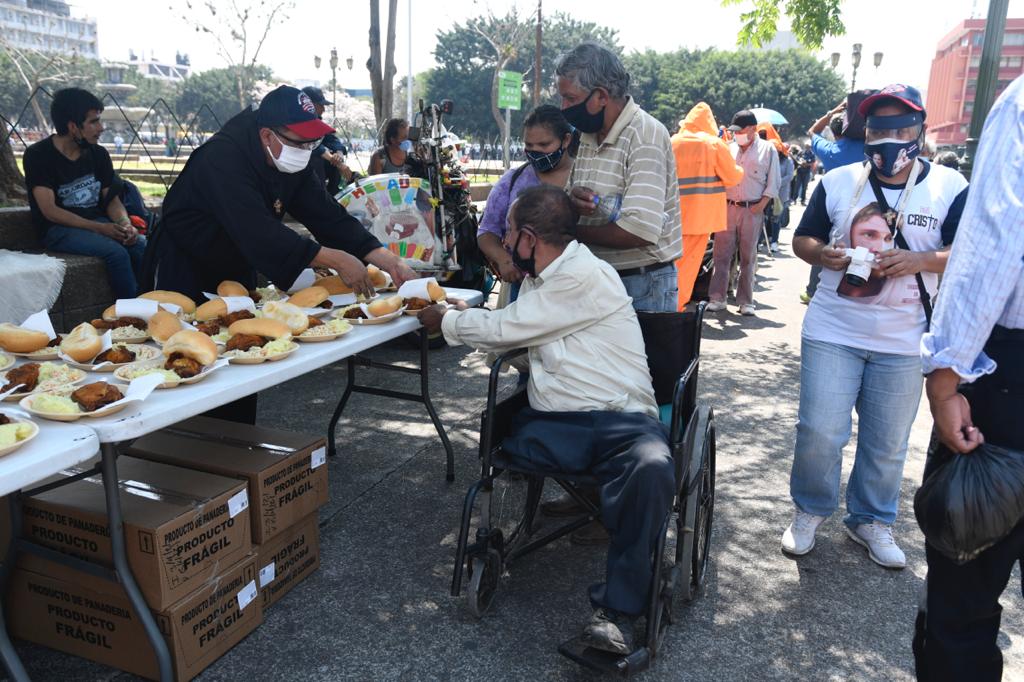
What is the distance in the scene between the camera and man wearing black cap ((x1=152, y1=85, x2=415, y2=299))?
292 centimetres

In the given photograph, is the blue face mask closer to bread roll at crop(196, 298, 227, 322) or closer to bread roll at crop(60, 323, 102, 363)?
bread roll at crop(196, 298, 227, 322)

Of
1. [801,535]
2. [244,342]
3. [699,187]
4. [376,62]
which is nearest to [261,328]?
[244,342]

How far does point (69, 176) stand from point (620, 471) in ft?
14.4

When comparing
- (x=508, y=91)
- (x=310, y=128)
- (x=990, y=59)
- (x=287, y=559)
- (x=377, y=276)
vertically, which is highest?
(x=508, y=91)

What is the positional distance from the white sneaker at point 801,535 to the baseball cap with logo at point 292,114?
2474 mm

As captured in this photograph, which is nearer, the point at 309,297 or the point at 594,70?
the point at 594,70

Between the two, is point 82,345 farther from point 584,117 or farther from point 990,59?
point 990,59

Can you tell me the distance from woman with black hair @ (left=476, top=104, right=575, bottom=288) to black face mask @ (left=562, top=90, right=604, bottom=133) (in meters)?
0.22

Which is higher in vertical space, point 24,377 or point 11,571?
point 24,377

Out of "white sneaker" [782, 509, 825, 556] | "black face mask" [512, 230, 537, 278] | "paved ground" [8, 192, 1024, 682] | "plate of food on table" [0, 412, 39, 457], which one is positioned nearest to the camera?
"plate of food on table" [0, 412, 39, 457]

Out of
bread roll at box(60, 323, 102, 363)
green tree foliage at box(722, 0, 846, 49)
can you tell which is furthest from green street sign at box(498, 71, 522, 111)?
bread roll at box(60, 323, 102, 363)

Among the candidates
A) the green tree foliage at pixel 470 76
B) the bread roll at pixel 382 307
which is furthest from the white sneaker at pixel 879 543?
the green tree foliage at pixel 470 76

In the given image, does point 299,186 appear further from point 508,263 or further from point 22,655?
point 22,655

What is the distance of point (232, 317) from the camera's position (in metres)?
2.80
